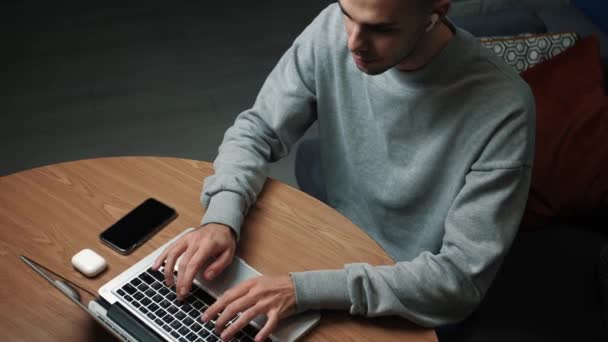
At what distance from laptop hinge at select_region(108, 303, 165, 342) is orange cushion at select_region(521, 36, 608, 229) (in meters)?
0.97

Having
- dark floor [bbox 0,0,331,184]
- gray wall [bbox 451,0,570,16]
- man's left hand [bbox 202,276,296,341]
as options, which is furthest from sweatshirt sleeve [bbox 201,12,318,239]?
gray wall [bbox 451,0,570,16]

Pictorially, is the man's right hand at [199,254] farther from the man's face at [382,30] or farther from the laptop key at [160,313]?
the man's face at [382,30]

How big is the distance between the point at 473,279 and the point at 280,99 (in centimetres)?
53

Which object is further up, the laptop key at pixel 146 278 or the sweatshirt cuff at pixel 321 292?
the laptop key at pixel 146 278

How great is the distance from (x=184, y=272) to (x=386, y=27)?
51cm

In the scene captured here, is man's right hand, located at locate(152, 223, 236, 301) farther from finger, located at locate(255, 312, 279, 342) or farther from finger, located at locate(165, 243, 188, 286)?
finger, located at locate(255, 312, 279, 342)

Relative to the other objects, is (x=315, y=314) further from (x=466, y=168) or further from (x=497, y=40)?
(x=497, y=40)

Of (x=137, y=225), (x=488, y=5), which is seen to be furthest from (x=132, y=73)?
(x=137, y=225)

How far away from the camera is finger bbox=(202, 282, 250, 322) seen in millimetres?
1016

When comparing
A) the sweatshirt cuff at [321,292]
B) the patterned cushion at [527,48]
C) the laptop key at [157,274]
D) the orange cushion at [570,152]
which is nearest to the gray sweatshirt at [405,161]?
the sweatshirt cuff at [321,292]

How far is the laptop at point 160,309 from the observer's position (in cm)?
101

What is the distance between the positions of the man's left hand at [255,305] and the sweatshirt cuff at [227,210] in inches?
5.3

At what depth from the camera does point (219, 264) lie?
3.60ft

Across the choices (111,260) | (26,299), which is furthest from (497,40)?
(26,299)
